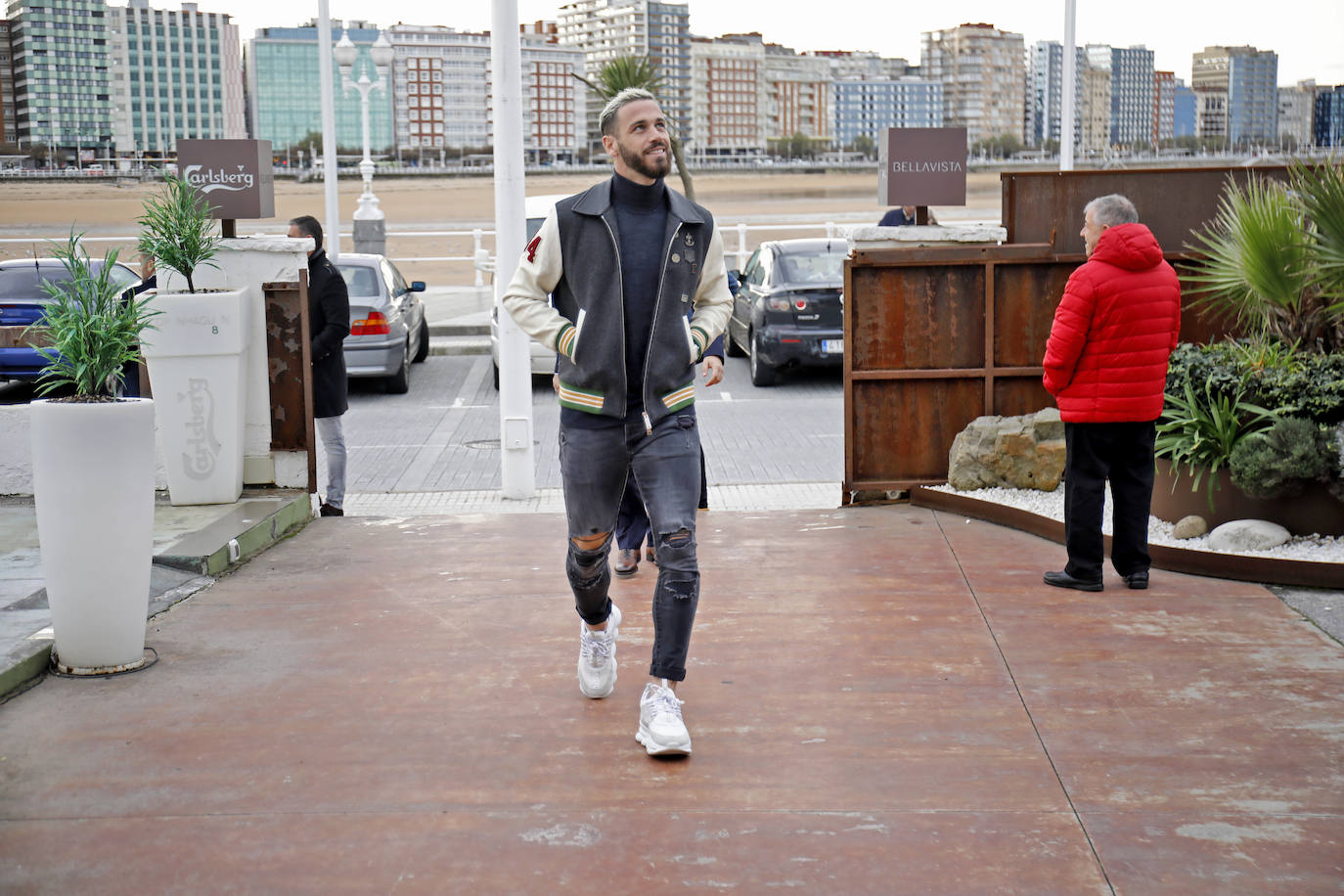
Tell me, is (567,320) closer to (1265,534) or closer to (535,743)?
(535,743)

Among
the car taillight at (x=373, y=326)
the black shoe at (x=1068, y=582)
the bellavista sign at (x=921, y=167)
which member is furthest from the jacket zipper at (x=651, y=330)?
the car taillight at (x=373, y=326)

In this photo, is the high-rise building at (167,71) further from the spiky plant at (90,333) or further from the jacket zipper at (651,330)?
the jacket zipper at (651,330)

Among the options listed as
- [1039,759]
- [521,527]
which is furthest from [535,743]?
[521,527]

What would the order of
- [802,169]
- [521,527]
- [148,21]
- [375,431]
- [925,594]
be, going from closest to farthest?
[925,594] → [521,527] → [375,431] → [148,21] → [802,169]

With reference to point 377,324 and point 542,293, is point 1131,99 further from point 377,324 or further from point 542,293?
point 542,293

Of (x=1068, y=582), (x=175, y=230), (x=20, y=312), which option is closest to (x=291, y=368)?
(x=175, y=230)

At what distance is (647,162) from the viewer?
14.1 feet

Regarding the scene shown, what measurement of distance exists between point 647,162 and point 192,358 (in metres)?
4.35

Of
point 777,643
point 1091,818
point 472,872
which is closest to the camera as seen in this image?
point 472,872

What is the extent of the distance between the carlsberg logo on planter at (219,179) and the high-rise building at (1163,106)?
16235 centimetres

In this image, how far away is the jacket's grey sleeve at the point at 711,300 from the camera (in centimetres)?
445

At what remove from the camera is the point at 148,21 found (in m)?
99.6

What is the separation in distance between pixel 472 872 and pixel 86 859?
40.0 inches

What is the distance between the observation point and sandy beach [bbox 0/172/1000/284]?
77.6m
